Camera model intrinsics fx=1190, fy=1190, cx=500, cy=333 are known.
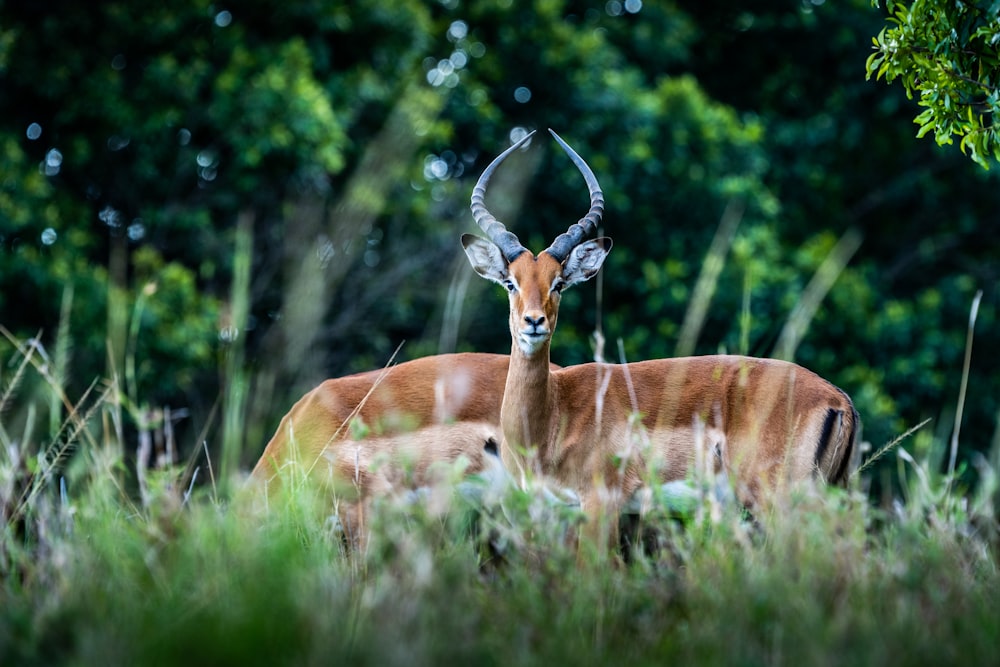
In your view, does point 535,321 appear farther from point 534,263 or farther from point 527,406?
point 527,406

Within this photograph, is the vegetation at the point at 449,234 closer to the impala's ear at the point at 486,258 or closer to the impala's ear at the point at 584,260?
the impala's ear at the point at 486,258

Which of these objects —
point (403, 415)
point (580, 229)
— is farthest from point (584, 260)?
point (403, 415)

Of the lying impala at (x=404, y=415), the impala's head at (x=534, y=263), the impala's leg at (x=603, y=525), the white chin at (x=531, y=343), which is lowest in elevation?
the lying impala at (x=404, y=415)

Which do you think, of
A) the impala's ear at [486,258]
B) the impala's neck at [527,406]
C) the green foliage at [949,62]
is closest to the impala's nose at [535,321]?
the impala's neck at [527,406]

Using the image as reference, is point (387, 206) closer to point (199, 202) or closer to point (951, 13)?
point (199, 202)

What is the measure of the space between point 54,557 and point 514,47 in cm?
954

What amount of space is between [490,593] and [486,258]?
2867mm

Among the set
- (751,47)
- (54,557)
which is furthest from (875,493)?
(54,557)

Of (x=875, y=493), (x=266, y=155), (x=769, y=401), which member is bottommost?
(x=875, y=493)

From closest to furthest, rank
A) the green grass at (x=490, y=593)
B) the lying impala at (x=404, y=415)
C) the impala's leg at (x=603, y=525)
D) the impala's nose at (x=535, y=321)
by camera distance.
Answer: the green grass at (x=490, y=593)
the impala's leg at (x=603, y=525)
the impala's nose at (x=535, y=321)
the lying impala at (x=404, y=415)

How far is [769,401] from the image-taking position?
540 cm

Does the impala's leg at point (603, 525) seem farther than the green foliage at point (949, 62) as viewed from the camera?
No

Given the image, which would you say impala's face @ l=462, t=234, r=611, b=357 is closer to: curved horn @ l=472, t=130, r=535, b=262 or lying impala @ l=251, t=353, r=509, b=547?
curved horn @ l=472, t=130, r=535, b=262

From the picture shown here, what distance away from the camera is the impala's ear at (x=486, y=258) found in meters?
5.43
